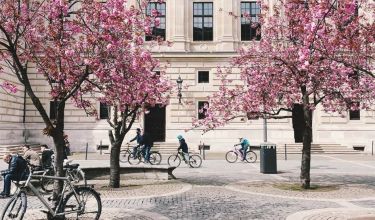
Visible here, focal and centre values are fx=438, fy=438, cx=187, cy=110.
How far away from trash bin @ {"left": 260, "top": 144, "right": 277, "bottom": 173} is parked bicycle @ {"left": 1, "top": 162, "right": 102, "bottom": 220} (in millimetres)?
12241

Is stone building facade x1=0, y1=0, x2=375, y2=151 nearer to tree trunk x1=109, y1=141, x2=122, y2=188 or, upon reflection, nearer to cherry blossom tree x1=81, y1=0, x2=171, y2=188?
cherry blossom tree x1=81, y1=0, x2=171, y2=188

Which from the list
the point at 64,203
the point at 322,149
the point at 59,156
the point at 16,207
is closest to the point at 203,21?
the point at 322,149

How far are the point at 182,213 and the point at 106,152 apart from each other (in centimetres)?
2464

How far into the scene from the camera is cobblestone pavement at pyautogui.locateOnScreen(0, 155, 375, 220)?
10.7 meters

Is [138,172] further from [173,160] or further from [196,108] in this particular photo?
[196,108]

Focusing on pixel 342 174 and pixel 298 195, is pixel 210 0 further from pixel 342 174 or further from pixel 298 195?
pixel 298 195

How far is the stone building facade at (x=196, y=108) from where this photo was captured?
35250 millimetres

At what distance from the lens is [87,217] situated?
31.5ft

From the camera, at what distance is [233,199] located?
42.5ft

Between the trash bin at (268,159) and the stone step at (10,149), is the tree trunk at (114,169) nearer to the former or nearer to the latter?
the trash bin at (268,159)

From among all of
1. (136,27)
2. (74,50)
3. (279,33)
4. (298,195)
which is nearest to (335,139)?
(279,33)

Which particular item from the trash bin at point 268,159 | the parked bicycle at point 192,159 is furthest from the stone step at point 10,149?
the trash bin at point 268,159

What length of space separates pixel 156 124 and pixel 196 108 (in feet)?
12.1

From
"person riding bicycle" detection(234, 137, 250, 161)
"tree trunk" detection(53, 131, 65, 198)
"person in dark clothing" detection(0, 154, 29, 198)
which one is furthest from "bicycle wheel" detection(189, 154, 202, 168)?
"tree trunk" detection(53, 131, 65, 198)
